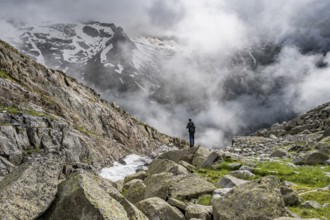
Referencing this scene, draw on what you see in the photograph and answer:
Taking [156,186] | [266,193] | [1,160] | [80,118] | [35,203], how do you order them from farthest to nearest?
[80,118], [1,160], [156,186], [266,193], [35,203]

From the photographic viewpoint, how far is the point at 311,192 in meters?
20.8

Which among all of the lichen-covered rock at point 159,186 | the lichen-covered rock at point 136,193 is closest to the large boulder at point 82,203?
the lichen-covered rock at point 159,186

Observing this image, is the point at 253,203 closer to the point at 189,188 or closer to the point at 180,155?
the point at 189,188

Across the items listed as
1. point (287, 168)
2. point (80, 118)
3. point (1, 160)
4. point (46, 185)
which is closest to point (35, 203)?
point (46, 185)

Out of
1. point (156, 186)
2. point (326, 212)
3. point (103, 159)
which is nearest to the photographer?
point (326, 212)

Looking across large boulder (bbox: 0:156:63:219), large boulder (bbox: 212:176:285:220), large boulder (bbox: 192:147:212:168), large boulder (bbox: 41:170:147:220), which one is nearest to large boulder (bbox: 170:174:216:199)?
large boulder (bbox: 212:176:285:220)

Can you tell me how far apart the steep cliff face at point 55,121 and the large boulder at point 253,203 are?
46.7 m

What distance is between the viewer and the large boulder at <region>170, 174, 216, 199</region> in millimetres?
19873

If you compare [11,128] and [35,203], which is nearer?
[35,203]

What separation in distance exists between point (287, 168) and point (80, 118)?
8672 cm

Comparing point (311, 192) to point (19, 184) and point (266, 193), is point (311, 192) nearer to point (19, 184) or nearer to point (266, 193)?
point (266, 193)

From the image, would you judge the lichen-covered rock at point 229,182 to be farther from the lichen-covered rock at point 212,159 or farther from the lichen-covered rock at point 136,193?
the lichen-covered rock at point 212,159

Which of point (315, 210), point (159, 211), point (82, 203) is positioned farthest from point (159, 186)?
point (82, 203)

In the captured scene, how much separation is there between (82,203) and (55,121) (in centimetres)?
7791
